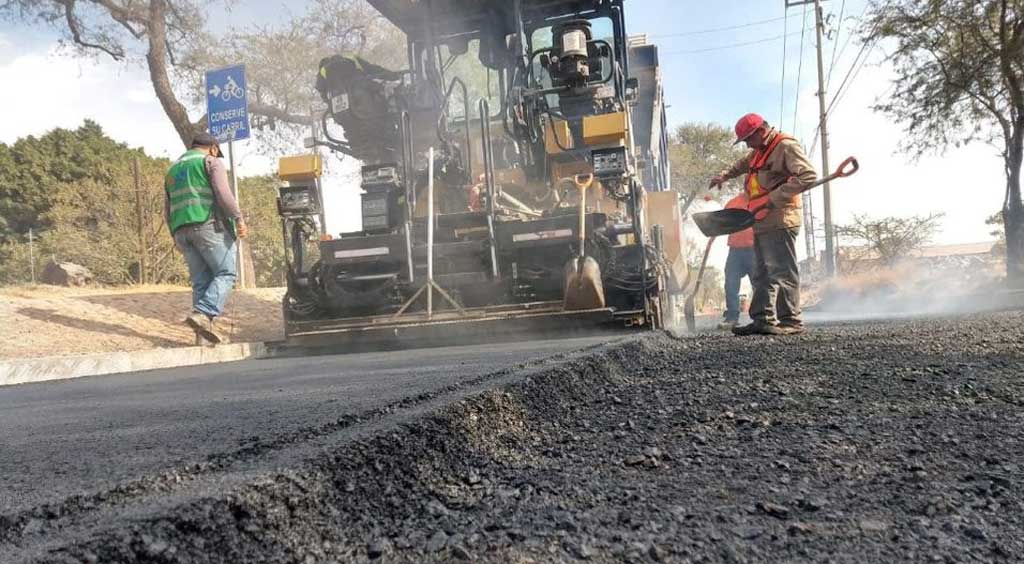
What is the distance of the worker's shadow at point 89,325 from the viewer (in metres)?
7.36

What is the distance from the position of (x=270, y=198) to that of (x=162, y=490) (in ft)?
63.3

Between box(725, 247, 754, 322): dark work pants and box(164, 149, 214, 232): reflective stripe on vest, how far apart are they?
5.21m

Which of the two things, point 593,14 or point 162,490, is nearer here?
point 162,490

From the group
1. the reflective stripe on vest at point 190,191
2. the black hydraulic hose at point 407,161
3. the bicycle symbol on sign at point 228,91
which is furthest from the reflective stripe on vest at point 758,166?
the bicycle symbol on sign at point 228,91

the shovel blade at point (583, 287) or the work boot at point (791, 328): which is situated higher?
the shovel blade at point (583, 287)

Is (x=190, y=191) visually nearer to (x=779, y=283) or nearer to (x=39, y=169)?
(x=779, y=283)

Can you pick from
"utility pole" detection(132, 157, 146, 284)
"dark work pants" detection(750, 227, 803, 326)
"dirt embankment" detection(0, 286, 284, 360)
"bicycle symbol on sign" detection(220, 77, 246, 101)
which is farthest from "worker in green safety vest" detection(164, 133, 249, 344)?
"utility pole" detection(132, 157, 146, 284)

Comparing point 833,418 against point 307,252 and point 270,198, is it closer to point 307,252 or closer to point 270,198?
point 307,252

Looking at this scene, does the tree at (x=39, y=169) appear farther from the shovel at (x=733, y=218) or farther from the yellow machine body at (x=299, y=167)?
the shovel at (x=733, y=218)

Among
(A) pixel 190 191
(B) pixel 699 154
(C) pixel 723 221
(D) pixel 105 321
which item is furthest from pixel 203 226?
(B) pixel 699 154

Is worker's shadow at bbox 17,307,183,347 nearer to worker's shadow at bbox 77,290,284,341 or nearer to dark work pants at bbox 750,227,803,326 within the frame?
worker's shadow at bbox 77,290,284,341

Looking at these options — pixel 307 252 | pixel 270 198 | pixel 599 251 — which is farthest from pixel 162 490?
pixel 270 198

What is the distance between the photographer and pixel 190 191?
5.83m

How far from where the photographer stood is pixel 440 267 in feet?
20.1
